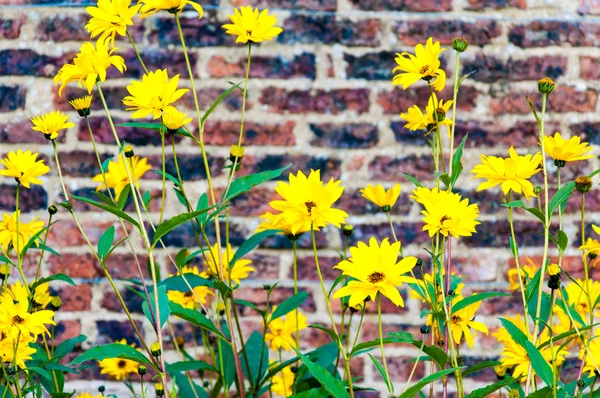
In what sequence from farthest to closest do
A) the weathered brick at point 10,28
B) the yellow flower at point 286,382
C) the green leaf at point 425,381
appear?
the weathered brick at point 10,28 < the yellow flower at point 286,382 < the green leaf at point 425,381

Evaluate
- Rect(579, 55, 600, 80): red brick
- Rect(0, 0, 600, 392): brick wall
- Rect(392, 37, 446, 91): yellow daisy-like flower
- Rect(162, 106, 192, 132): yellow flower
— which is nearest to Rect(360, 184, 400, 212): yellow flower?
Rect(392, 37, 446, 91): yellow daisy-like flower

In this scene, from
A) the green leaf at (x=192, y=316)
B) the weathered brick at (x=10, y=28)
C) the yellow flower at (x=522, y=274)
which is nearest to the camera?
the green leaf at (x=192, y=316)

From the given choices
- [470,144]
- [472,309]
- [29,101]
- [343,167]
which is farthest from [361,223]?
[29,101]

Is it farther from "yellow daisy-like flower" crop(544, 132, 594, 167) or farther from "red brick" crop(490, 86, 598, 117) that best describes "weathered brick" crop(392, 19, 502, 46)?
"yellow daisy-like flower" crop(544, 132, 594, 167)

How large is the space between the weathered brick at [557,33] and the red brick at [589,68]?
3 cm

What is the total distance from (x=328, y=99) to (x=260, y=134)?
165 mm

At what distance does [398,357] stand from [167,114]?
855mm

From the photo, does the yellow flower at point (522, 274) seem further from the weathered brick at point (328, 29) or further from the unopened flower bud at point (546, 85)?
the weathered brick at point (328, 29)

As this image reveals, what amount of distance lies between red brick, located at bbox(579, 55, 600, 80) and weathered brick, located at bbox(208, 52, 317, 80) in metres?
0.58

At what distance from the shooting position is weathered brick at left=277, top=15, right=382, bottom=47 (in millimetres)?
1476

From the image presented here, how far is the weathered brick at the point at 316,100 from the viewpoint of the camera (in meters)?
1.48

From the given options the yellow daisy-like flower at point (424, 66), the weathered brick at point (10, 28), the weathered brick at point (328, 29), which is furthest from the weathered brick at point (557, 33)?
the weathered brick at point (10, 28)

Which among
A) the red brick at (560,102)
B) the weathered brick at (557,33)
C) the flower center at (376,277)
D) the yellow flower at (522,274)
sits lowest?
the yellow flower at (522,274)

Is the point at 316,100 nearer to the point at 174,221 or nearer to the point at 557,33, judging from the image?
the point at 557,33
